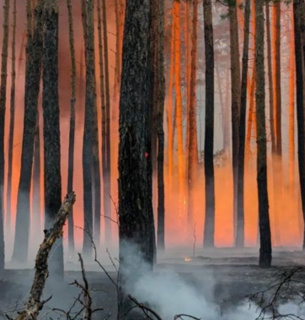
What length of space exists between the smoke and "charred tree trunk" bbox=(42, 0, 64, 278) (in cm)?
254

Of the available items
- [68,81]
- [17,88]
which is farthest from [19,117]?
[68,81]

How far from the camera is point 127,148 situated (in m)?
7.48

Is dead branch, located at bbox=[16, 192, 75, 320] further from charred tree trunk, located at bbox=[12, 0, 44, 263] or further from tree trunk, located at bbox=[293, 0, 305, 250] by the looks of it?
tree trunk, located at bbox=[293, 0, 305, 250]

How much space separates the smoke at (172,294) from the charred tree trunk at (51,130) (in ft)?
8.34

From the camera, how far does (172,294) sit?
8.31 m

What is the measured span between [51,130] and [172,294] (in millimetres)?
4227

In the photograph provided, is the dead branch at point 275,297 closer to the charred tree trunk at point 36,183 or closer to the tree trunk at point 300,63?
the tree trunk at point 300,63

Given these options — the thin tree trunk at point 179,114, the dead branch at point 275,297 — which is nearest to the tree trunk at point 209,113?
the dead branch at point 275,297

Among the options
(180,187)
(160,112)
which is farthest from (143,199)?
(180,187)

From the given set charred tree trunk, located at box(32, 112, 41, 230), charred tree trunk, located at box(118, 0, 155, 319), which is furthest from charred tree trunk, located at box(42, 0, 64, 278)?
charred tree trunk, located at box(32, 112, 41, 230)

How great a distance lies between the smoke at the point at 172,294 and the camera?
750 centimetres

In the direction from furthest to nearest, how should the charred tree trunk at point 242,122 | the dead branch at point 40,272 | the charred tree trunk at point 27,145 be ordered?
the charred tree trunk at point 242,122 < the charred tree trunk at point 27,145 < the dead branch at point 40,272

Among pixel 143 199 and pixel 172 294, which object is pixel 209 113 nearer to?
pixel 172 294

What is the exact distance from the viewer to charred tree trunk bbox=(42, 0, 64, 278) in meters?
10.5
